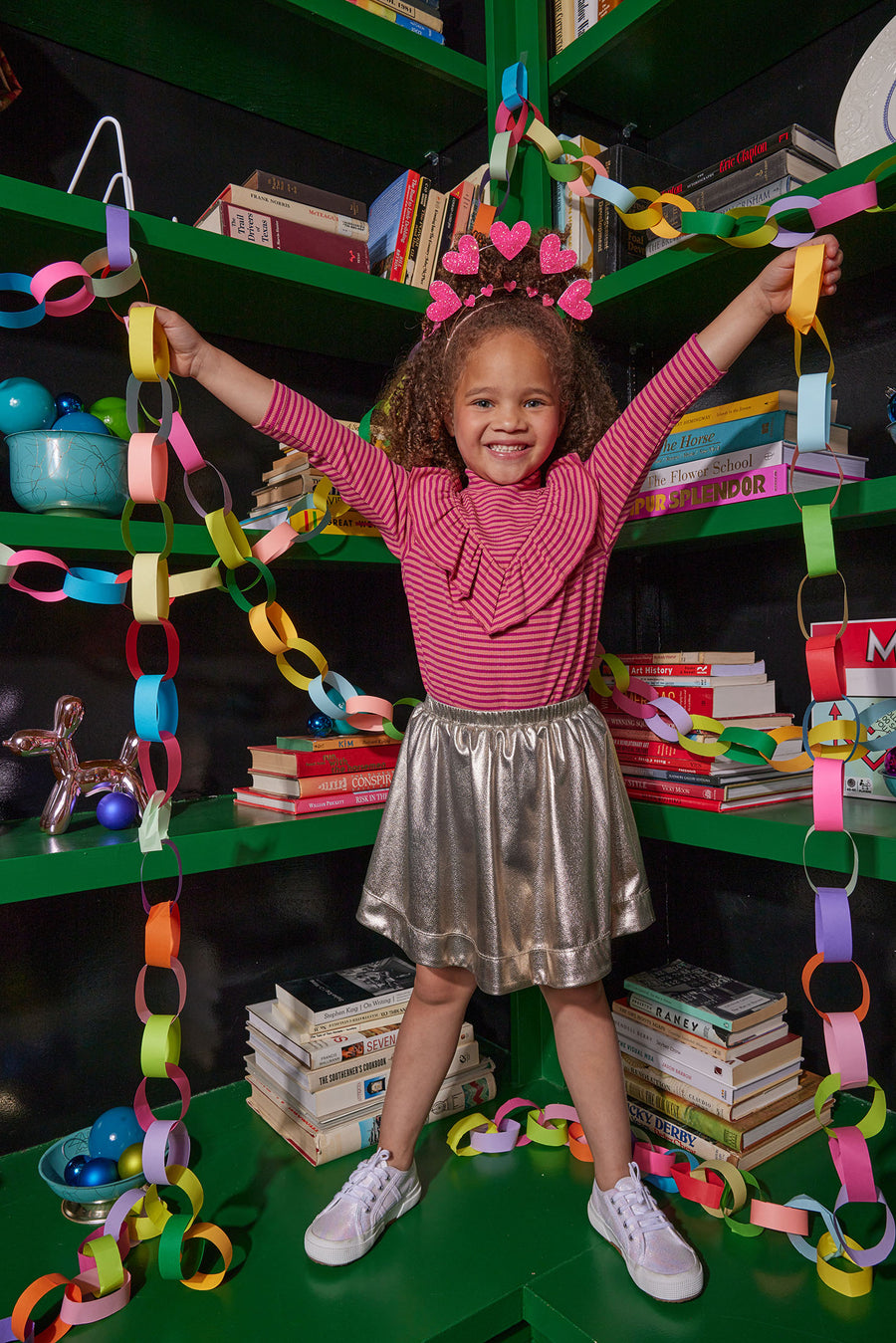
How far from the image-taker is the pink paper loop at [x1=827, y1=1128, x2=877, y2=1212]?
98cm

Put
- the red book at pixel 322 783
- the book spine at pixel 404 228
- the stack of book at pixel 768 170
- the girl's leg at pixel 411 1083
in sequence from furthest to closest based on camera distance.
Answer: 1. the book spine at pixel 404 228
2. the red book at pixel 322 783
3. the stack of book at pixel 768 170
4. the girl's leg at pixel 411 1083

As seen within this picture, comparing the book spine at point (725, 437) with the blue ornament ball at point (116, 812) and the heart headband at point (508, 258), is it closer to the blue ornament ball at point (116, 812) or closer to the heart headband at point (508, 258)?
the heart headband at point (508, 258)

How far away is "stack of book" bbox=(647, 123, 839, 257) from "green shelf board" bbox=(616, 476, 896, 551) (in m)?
0.39

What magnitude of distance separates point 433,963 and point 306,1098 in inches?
15.5

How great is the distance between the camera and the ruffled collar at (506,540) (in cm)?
114

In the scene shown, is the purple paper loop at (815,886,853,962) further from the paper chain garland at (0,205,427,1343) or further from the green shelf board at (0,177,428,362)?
the green shelf board at (0,177,428,362)

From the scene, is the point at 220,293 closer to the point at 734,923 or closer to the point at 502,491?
the point at 502,491

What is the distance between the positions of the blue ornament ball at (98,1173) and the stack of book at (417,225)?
1404 mm

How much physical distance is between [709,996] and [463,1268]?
551 millimetres

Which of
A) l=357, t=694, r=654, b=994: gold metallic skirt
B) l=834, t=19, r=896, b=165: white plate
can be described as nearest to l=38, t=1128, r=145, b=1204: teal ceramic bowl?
l=357, t=694, r=654, b=994: gold metallic skirt

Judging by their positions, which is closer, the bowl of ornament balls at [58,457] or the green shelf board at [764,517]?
the green shelf board at [764,517]

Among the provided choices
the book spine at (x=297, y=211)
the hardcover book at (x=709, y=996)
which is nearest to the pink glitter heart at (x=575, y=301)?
the book spine at (x=297, y=211)

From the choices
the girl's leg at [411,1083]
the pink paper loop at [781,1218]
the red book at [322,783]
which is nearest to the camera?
the pink paper loop at [781,1218]

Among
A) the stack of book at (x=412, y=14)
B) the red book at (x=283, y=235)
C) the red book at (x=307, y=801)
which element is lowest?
the red book at (x=307, y=801)
